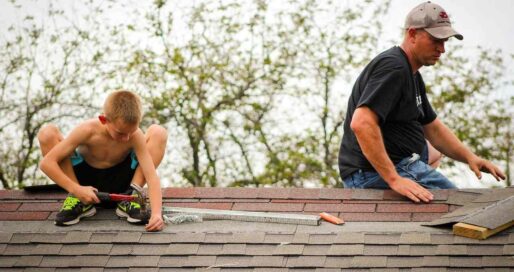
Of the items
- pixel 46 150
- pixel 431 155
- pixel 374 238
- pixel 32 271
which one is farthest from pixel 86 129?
pixel 431 155

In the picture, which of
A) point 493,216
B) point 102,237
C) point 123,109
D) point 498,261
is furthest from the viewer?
point 123,109

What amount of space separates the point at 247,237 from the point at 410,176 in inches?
48.1

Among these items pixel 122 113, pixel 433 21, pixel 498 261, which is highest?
pixel 433 21

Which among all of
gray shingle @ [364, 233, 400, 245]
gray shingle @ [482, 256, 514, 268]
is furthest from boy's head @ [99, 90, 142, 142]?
gray shingle @ [482, 256, 514, 268]

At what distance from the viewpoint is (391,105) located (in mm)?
5000

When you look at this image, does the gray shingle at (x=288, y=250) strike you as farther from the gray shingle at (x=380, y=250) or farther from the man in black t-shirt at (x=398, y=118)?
the man in black t-shirt at (x=398, y=118)

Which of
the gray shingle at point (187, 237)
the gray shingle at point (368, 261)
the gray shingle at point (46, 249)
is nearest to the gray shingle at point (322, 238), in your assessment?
the gray shingle at point (368, 261)

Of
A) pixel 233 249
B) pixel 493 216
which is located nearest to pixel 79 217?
pixel 233 249

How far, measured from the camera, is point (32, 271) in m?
4.46

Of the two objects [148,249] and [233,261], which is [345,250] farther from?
[148,249]

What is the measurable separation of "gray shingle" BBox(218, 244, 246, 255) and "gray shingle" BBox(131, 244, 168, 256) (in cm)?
32

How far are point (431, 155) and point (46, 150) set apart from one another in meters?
2.47

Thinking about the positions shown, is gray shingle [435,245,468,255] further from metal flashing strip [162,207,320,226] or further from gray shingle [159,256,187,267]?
gray shingle [159,256,187,267]

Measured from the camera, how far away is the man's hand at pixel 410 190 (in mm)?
4960
